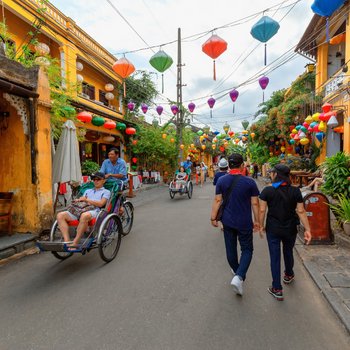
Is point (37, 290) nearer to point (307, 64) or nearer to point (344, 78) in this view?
point (344, 78)

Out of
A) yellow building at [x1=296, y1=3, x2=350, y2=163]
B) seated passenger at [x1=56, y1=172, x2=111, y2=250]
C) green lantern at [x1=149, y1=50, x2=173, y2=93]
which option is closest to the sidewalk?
seated passenger at [x1=56, y1=172, x2=111, y2=250]

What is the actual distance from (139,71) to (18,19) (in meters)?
7.82

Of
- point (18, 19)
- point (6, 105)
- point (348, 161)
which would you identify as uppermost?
point (18, 19)

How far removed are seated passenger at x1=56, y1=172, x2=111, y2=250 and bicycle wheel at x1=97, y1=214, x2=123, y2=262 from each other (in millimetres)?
255

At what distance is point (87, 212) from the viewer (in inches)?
144

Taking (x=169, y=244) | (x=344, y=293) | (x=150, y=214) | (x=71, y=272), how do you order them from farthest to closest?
(x=150, y=214) < (x=169, y=244) < (x=71, y=272) < (x=344, y=293)

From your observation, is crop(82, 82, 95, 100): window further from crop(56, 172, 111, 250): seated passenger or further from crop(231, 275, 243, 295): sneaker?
crop(231, 275, 243, 295): sneaker

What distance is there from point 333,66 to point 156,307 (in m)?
15.2

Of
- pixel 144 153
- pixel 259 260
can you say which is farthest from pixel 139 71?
pixel 259 260

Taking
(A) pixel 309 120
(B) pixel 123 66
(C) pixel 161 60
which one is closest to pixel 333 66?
(A) pixel 309 120

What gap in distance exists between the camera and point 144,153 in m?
16.9

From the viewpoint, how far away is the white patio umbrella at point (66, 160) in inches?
215

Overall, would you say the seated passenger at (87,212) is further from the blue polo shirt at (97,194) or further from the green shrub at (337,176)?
the green shrub at (337,176)

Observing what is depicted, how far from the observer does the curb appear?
2.47m
